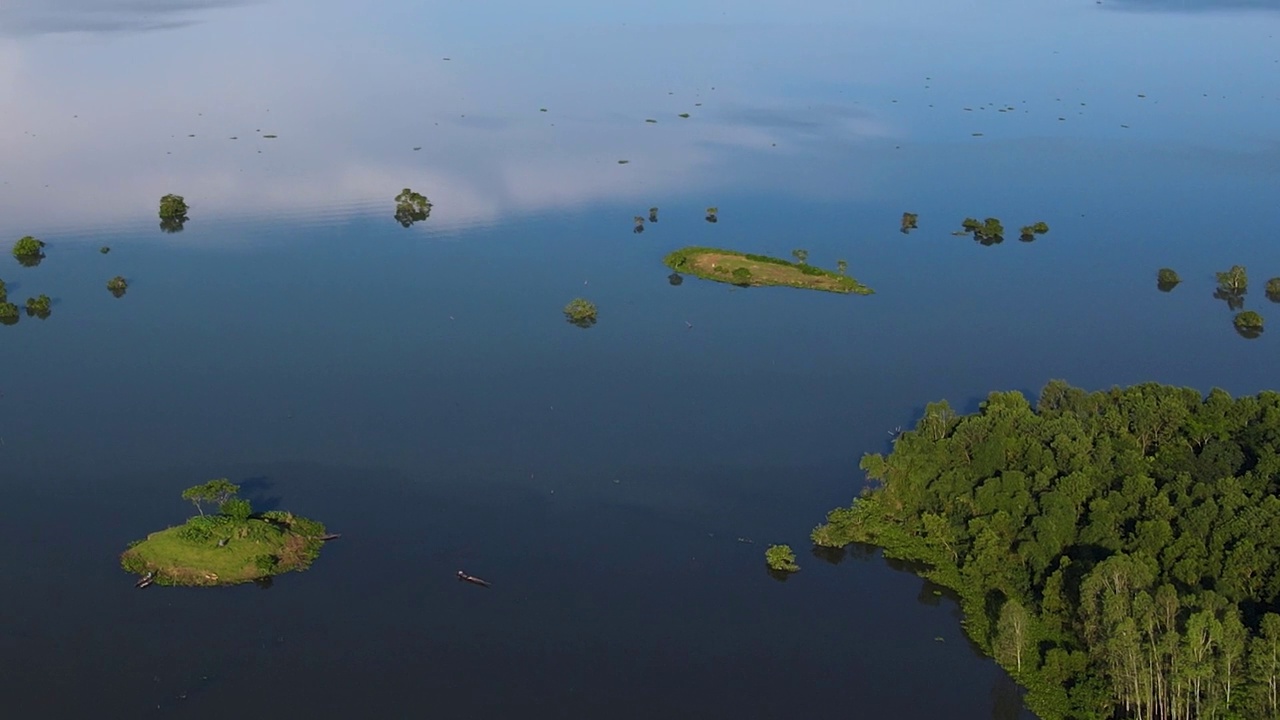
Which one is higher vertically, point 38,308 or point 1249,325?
point 1249,325

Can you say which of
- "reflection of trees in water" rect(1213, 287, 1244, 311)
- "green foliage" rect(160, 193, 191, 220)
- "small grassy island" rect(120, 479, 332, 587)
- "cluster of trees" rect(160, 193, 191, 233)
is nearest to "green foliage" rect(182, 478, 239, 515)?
"small grassy island" rect(120, 479, 332, 587)

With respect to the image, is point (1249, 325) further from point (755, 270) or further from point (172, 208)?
point (172, 208)

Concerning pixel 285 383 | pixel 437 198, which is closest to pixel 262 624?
pixel 285 383

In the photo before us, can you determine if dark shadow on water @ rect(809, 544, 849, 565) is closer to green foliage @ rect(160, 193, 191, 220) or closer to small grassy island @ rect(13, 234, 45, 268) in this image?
small grassy island @ rect(13, 234, 45, 268)

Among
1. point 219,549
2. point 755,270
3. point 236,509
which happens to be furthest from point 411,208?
point 219,549

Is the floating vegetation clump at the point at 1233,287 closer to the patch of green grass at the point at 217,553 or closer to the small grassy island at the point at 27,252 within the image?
the patch of green grass at the point at 217,553

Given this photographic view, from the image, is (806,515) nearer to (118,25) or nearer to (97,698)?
(97,698)
